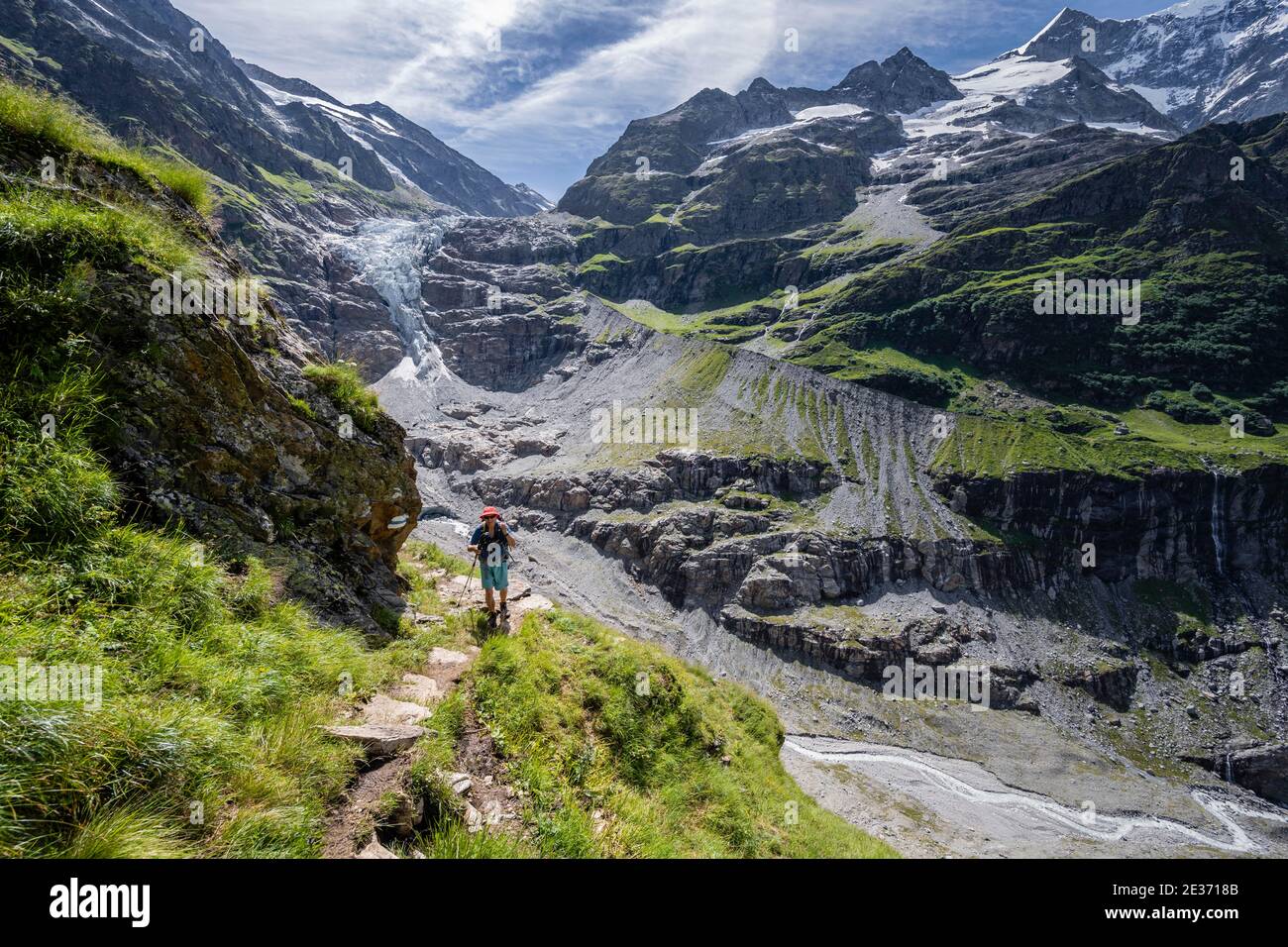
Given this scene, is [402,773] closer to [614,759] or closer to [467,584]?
[614,759]

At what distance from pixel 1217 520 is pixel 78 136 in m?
150

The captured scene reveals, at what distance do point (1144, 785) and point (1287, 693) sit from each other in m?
35.2

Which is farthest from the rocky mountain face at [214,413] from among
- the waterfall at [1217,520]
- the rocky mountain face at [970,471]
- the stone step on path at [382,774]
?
the waterfall at [1217,520]

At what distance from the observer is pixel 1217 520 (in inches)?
3912

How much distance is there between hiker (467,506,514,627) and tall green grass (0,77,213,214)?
8.73 m

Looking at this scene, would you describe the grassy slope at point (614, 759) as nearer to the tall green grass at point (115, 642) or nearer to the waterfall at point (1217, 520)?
the tall green grass at point (115, 642)

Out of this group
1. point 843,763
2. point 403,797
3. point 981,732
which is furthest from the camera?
point 981,732

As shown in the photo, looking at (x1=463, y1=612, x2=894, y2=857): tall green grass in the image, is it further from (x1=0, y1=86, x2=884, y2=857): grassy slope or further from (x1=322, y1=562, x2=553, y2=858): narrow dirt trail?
(x1=322, y1=562, x2=553, y2=858): narrow dirt trail

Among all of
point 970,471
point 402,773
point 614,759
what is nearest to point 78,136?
point 402,773

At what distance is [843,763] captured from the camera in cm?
6500
